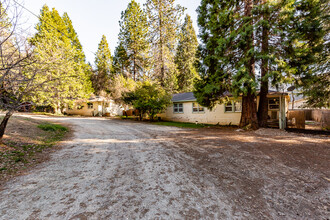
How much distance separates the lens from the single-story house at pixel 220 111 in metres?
10.7

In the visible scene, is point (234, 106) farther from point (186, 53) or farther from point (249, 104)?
point (186, 53)

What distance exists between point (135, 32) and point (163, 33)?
5.39 metres

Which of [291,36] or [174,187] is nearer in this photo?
[174,187]

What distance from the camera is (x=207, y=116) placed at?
13906mm

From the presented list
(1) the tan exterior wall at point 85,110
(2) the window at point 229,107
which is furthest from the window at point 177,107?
(1) the tan exterior wall at point 85,110

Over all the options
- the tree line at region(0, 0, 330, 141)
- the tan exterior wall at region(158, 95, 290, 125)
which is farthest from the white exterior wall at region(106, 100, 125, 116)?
the tan exterior wall at region(158, 95, 290, 125)

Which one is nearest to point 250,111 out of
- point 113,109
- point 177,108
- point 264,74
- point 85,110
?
Result: point 264,74

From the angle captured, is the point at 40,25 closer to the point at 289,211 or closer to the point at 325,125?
the point at 289,211

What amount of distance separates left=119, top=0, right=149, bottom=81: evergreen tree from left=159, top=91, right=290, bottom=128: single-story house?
1032cm

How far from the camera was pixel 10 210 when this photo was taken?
2281 millimetres

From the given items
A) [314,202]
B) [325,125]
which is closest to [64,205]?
[314,202]

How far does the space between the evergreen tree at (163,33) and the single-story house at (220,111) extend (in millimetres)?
6200

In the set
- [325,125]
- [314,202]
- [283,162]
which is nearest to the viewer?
[314,202]

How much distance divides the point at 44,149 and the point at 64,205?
434 centimetres
